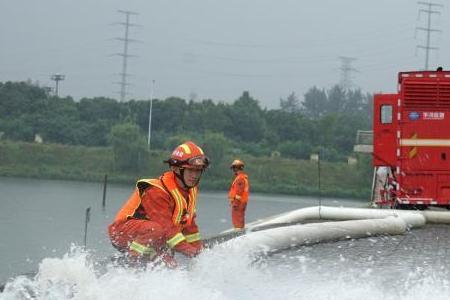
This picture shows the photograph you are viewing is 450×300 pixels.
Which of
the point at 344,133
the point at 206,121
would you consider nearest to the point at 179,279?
the point at 344,133

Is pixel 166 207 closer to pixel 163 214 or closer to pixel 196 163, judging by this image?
pixel 163 214

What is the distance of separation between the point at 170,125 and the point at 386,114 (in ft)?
227

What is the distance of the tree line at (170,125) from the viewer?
225ft

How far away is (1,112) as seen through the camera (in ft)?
234

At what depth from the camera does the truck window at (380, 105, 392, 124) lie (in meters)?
20.7

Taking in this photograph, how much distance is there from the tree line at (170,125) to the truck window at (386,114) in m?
40.1

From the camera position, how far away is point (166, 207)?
21.7 ft

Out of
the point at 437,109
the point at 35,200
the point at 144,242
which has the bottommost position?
the point at 35,200

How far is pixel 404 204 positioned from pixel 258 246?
27.5ft

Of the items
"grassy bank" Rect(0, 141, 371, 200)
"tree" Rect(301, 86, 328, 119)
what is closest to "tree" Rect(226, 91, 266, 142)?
"grassy bank" Rect(0, 141, 371, 200)

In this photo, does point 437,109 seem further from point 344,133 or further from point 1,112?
point 344,133

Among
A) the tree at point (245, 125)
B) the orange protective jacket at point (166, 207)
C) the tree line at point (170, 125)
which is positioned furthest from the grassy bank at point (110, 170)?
the orange protective jacket at point (166, 207)

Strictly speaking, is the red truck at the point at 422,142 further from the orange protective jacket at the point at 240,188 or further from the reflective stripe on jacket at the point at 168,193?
the reflective stripe on jacket at the point at 168,193

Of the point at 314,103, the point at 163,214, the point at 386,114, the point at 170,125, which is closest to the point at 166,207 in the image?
the point at 163,214
